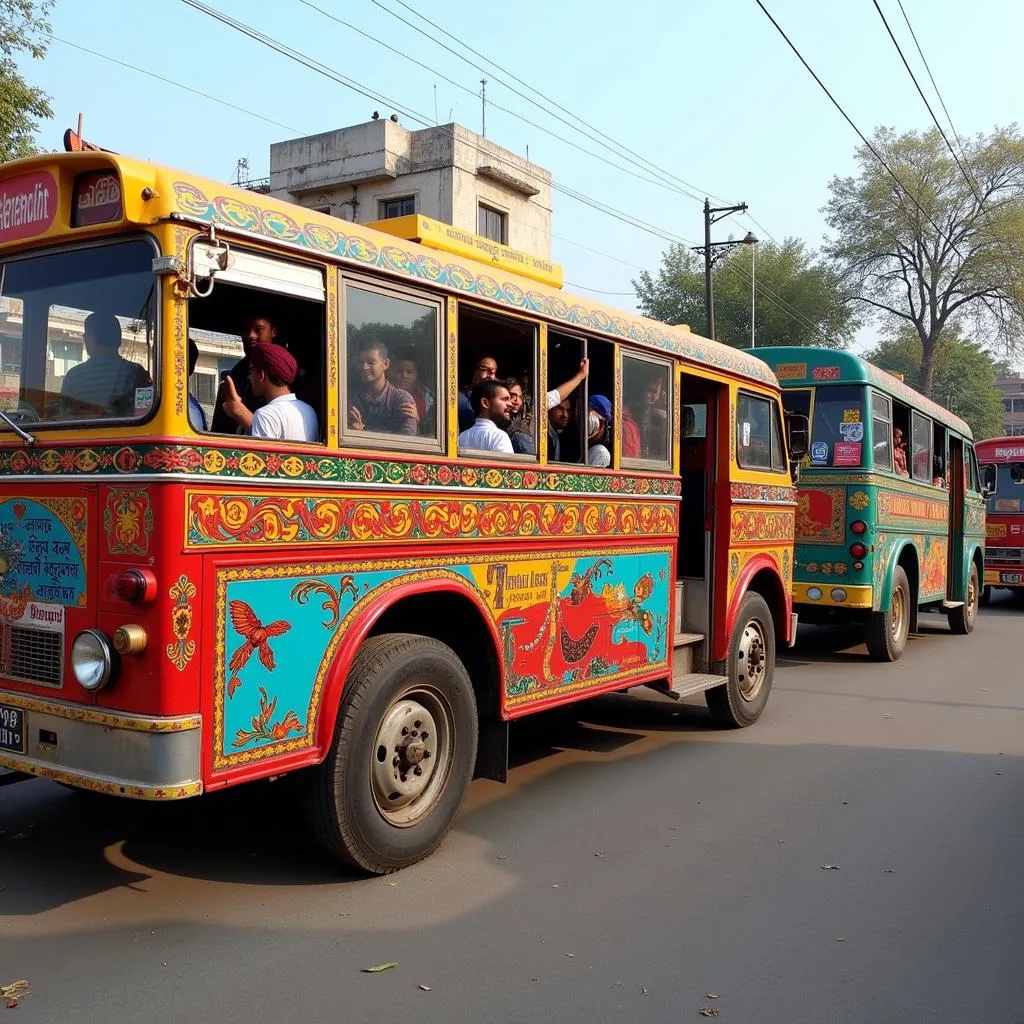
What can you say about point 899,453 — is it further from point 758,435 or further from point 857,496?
point 758,435

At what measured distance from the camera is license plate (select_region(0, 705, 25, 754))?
3.92 metres

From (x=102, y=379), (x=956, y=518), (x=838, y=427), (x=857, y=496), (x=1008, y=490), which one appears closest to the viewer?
(x=102, y=379)

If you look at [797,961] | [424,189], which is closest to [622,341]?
[797,961]

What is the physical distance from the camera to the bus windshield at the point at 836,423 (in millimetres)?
10297

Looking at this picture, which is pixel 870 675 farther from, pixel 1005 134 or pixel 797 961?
pixel 1005 134

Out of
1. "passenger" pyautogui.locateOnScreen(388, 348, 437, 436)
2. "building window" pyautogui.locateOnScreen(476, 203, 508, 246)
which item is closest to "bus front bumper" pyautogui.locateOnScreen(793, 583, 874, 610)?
"passenger" pyautogui.locateOnScreen(388, 348, 437, 436)

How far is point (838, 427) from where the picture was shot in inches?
409

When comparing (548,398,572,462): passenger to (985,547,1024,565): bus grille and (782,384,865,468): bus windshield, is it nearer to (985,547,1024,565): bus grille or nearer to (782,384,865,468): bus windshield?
(782,384,865,468): bus windshield

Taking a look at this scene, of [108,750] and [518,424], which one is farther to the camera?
[518,424]

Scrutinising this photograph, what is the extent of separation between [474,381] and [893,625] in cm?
755

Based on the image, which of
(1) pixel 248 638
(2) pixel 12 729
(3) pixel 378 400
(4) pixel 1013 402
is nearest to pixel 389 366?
(3) pixel 378 400

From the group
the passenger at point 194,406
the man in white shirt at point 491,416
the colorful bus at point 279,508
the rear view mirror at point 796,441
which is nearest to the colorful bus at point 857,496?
the rear view mirror at point 796,441

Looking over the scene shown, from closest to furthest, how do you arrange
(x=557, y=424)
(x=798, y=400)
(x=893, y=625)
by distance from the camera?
(x=557, y=424), (x=798, y=400), (x=893, y=625)

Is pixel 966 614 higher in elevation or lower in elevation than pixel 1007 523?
lower
